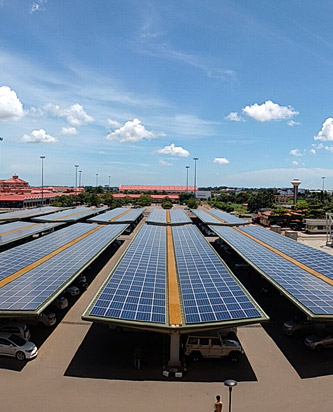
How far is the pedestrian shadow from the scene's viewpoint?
1198cm

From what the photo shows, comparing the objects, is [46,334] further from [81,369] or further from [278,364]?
[278,364]

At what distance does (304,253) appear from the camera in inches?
916

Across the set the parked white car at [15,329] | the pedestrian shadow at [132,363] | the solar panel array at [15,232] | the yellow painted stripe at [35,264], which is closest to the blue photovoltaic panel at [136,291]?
the pedestrian shadow at [132,363]

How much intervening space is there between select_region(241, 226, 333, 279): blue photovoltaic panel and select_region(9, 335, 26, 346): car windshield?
17.3m

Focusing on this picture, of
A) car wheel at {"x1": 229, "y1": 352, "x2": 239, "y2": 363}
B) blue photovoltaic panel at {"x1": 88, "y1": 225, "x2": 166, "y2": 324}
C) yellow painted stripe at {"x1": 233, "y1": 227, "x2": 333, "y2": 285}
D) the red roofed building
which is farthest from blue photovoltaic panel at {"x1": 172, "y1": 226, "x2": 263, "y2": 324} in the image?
the red roofed building

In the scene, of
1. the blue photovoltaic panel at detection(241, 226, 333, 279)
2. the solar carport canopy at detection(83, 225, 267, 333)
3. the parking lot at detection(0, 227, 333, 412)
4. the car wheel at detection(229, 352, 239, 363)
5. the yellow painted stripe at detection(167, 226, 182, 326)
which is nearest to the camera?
the parking lot at detection(0, 227, 333, 412)

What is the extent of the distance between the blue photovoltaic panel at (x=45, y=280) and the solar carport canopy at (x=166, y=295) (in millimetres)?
2439

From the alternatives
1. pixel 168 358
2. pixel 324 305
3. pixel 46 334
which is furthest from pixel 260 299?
pixel 46 334

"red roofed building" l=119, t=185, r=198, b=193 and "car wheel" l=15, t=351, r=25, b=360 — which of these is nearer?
"car wheel" l=15, t=351, r=25, b=360

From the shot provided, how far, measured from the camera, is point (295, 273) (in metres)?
18.1

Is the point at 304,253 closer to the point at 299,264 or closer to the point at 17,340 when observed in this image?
the point at 299,264

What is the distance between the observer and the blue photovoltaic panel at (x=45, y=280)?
13109mm

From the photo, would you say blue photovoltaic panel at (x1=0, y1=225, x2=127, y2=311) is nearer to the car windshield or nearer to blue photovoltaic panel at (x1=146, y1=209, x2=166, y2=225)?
the car windshield

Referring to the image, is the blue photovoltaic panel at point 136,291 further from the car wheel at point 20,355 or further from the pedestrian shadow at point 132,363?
the car wheel at point 20,355
